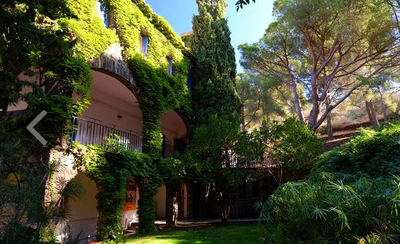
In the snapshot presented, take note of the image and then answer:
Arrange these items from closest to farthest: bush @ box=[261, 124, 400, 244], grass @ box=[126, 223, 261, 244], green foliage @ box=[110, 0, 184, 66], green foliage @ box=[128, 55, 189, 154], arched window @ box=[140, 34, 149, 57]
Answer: bush @ box=[261, 124, 400, 244], grass @ box=[126, 223, 261, 244], green foliage @ box=[110, 0, 184, 66], green foliage @ box=[128, 55, 189, 154], arched window @ box=[140, 34, 149, 57]

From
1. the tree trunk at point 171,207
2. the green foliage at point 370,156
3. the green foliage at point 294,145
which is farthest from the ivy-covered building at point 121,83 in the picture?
the green foliage at point 370,156

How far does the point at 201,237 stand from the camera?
34.8 ft

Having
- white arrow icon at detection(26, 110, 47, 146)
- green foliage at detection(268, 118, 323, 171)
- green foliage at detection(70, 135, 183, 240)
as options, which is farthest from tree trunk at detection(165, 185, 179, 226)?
white arrow icon at detection(26, 110, 47, 146)

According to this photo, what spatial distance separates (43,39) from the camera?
544 centimetres

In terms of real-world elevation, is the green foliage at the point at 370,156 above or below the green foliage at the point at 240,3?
below

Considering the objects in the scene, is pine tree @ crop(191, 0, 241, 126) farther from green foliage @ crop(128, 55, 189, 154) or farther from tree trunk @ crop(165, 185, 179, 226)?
tree trunk @ crop(165, 185, 179, 226)

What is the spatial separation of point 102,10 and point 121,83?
2794 millimetres

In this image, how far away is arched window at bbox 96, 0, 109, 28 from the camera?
1096cm

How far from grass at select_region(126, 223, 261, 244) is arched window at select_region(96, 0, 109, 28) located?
783 cm

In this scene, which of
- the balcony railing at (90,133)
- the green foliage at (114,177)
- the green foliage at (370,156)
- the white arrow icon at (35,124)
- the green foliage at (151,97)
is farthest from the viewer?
the green foliage at (151,97)

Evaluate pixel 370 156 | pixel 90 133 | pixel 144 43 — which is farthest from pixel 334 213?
pixel 144 43

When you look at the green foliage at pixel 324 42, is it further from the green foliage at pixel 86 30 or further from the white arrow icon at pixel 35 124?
the white arrow icon at pixel 35 124

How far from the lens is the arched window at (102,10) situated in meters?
11.0

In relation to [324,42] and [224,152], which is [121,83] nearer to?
[224,152]
